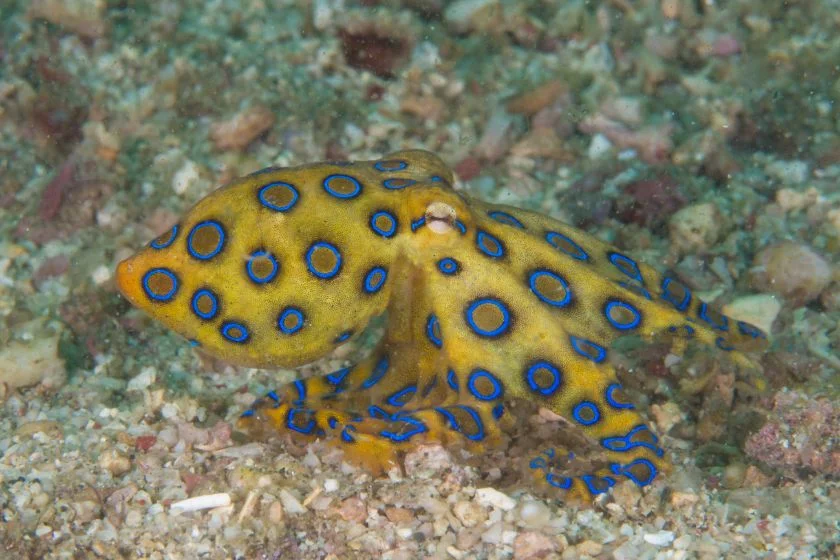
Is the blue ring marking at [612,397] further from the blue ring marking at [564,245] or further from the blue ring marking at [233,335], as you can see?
the blue ring marking at [233,335]

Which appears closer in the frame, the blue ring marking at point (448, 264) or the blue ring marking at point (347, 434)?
the blue ring marking at point (448, 264)

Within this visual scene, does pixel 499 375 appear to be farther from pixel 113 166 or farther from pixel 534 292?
pixel 113 166

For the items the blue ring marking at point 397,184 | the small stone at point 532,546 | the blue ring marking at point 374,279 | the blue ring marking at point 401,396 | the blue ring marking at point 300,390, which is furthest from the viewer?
the blue ring marking at point 300,390

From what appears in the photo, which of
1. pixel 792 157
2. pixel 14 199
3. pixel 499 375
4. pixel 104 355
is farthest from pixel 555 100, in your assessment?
pixel 14 199

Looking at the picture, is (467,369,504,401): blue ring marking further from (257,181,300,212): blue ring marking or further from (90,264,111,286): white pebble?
(90,264,111,286): white pebble

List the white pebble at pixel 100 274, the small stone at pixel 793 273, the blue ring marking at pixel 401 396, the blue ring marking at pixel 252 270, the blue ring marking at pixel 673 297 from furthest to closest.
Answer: the white pebble at pixel 100 274 < the small stone at pixel 793 273 < the blue ring marking at pixel 673 297 < the blue ring marking at pixel 401 396 < the blue ring marking at pixel 252 270

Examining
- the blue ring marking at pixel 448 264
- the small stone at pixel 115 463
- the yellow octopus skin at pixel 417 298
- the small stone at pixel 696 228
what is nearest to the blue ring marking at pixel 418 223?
the yellow octopus skin at pixel 417 298
